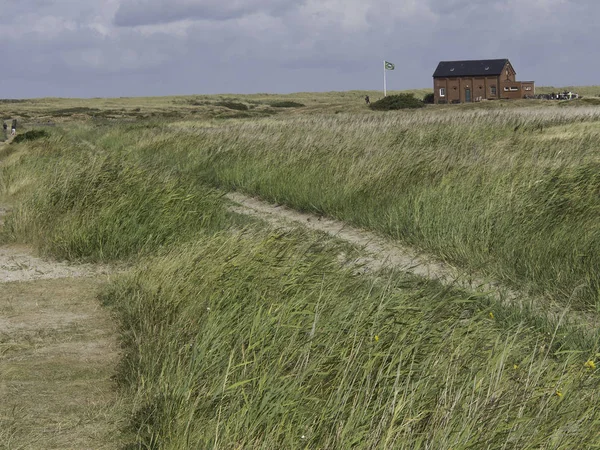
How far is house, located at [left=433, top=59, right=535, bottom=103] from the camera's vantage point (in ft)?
243

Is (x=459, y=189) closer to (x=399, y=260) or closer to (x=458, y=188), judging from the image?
(x=458, y=188)

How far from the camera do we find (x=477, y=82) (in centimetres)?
7450

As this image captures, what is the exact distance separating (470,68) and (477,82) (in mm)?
1690

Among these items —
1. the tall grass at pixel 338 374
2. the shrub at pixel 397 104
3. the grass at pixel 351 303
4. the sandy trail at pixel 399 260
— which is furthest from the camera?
the shrub at pixel 397 104

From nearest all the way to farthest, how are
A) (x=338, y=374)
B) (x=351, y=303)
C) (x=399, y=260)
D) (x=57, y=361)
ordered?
(x=338, y=374), (x=351, y=303), (x=57, y=361), (x=399, y=260)

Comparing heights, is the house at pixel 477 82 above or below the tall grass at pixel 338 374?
above

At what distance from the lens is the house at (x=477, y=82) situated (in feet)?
243

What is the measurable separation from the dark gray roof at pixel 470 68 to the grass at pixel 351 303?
6339cm

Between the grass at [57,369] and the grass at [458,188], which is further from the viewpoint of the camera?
the grass at [458,188]

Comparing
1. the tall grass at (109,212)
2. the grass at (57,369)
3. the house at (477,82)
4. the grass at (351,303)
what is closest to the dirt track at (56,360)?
the grass at (57,369)

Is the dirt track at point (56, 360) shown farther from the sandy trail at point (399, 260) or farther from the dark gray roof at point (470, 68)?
the dark gray roof at point (470, 68)

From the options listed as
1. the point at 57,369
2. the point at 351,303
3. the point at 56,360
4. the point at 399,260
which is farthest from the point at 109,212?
the point at 351,303

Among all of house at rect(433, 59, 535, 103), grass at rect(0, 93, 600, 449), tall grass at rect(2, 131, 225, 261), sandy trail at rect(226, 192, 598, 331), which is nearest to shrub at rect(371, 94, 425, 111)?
house at rect(433, 59, 535, 103)

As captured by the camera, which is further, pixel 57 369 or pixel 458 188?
pixel 458 188
